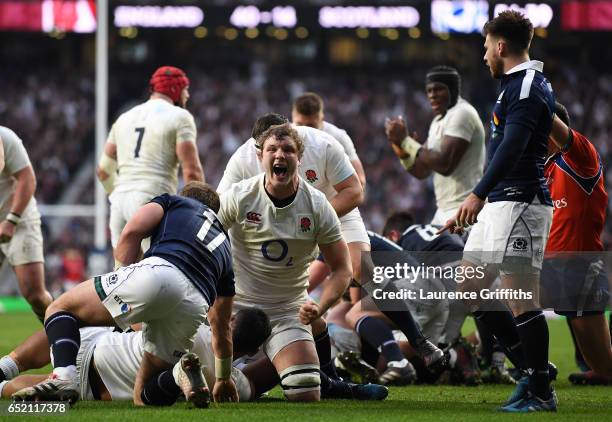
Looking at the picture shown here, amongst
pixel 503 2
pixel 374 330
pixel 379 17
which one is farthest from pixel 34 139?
pixel 374 330

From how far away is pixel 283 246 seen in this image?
6.14m

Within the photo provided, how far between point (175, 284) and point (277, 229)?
0.87 meters

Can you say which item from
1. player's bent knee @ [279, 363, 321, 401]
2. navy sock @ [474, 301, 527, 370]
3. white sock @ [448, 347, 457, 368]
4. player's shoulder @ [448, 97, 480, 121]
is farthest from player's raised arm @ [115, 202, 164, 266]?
player's shoulder @ [448, 97, 480, 121]

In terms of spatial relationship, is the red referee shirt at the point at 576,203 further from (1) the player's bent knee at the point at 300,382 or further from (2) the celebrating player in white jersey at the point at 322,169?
(1) the player's bent knee at the point at 300,382

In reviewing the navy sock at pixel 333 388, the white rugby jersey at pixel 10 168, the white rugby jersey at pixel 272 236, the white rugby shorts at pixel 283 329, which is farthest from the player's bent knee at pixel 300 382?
the white rugby jersey at pixel 10 168

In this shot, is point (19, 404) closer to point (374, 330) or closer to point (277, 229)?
point (277, 229)

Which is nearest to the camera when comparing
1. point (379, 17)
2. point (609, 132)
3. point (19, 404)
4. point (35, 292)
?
point (19, 404)

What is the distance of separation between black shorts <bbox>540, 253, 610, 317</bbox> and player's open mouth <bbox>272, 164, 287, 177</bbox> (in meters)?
2.29

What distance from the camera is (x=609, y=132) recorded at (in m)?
25.2

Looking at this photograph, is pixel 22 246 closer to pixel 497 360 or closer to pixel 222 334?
pixel 222 334

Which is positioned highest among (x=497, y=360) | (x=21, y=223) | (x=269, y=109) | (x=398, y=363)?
(x=21, y=223)

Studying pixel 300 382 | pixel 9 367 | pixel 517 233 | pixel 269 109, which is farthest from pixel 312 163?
pixel 269 109

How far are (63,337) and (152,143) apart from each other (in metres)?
3.58

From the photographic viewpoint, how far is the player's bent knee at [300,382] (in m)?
6.05
